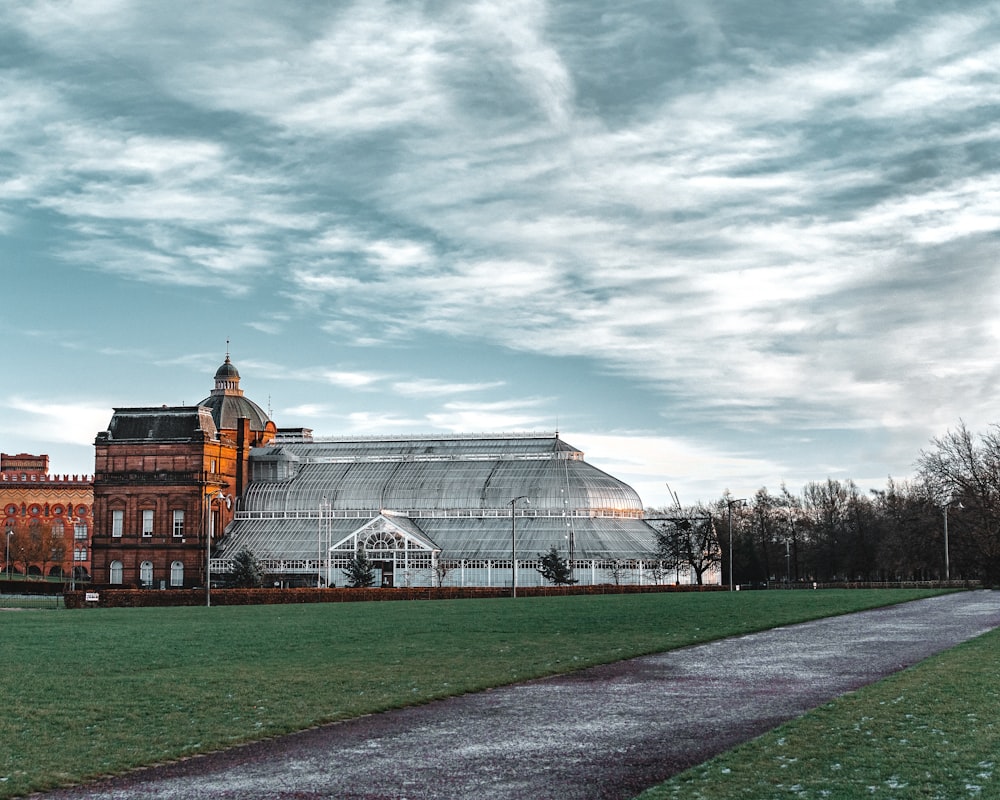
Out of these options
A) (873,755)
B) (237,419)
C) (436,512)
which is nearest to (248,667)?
(873,755)

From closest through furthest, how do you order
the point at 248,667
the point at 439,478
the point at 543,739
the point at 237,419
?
the point at 543,739 < the point at 248,667 < the point at 439,478 < the point at 237,419

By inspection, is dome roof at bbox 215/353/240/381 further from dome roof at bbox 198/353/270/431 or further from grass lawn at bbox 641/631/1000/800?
grass lawn at bbox 641/631/1000/800

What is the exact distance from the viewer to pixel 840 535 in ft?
518

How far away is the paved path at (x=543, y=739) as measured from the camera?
52.5ft

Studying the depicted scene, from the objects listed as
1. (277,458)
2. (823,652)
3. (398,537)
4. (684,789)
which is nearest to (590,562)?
(398,537)

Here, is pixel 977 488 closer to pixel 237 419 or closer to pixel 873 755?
pixel 873 755

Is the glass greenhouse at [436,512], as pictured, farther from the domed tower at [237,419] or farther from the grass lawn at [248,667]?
the grass lawn at [248,667]

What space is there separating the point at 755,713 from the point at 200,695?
11105mm

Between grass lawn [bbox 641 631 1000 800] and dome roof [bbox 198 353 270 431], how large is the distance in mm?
136485

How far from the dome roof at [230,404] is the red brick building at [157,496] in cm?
1541

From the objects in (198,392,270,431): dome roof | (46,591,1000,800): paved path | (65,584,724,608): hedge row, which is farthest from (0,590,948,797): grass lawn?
(198,392,270,431): dome roof

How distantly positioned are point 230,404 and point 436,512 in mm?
38242

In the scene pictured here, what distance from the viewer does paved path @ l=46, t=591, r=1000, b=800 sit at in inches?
630

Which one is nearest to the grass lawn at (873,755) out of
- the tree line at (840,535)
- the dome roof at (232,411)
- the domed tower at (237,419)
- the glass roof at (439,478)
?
the tree line at (840,535)
